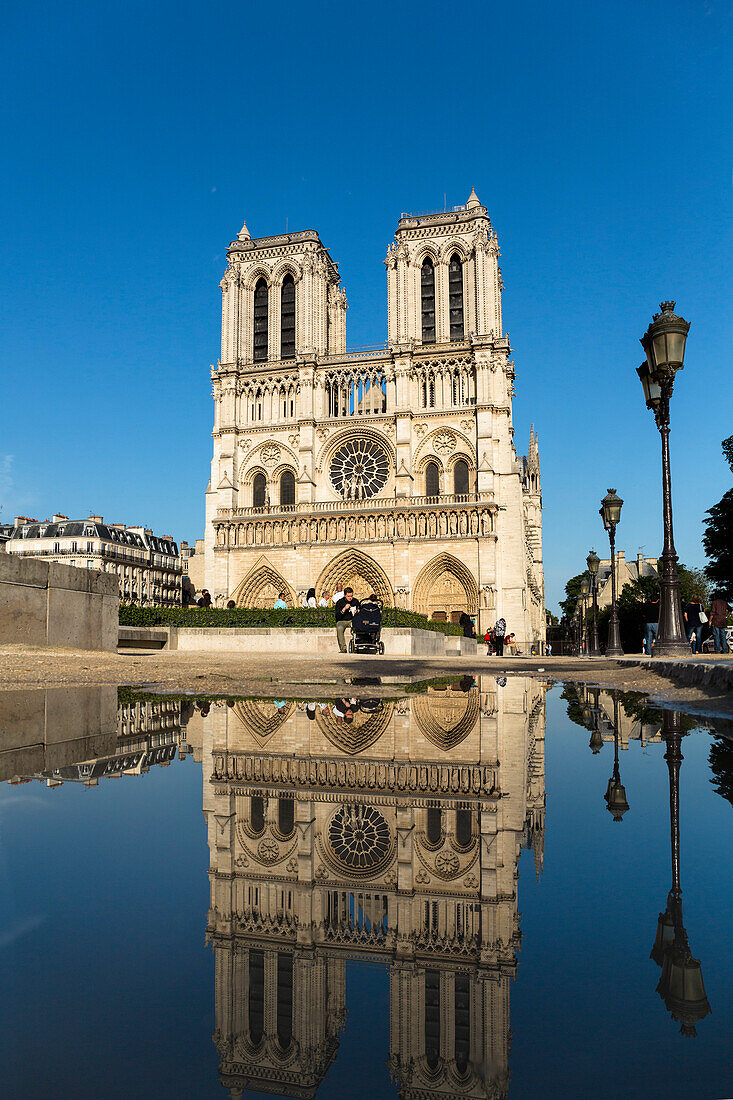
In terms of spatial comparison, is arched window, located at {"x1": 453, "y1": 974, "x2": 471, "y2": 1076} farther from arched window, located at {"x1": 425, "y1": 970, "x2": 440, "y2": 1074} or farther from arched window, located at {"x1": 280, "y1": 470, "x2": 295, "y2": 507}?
arched window, located at {"x1": 280, "y1": 470, "x2": 295, "y2": 507}

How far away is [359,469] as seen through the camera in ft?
128

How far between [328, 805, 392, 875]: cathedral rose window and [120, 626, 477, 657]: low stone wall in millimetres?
14469

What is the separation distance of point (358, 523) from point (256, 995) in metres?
35.7

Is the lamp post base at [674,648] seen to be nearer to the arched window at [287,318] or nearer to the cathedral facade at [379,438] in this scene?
the cathedral facade at [379,438]

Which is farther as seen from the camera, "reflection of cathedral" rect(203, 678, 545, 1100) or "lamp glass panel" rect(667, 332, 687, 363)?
"lamp glass panel" rect(667, 332, 687, 363)

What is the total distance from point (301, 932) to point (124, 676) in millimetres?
6520

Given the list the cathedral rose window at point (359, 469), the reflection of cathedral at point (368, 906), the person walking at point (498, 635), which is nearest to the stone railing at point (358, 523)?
the cathedral rose window at point (359, 469)

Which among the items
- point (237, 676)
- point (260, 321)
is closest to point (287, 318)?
point (260, 321)

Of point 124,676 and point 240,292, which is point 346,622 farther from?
point 240,292

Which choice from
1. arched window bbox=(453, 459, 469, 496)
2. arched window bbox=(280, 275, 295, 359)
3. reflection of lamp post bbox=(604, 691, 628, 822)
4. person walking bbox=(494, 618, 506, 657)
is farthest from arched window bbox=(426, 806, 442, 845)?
arched window bbox=(280, 275, 295, 359)

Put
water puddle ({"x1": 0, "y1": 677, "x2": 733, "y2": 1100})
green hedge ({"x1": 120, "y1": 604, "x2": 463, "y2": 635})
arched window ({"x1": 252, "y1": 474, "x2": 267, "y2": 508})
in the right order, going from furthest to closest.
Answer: arched window ({"x1": 252, "y1": 474, "x2": 267, "y2": 508}) → green hedge ({"x1": 120, "y1": 604, "x2": 463, "y2": 635}) → water puddle ({"x1": 0, "y1": 677, "x2": 733, "y2": 1100})

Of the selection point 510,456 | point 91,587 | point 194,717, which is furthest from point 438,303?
point 194,717

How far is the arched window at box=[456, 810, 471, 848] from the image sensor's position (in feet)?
5.36

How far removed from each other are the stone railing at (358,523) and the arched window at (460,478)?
4.60ft
